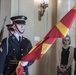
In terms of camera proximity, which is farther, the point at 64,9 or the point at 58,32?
the point at 64,9

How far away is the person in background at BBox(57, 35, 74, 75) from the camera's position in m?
3.79

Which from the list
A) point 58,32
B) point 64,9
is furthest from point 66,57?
point 58,32

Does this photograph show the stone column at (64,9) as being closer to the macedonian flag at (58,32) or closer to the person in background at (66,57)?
the person in background at (66,57)

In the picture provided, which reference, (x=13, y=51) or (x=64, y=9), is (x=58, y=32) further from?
(x=64, y=9)

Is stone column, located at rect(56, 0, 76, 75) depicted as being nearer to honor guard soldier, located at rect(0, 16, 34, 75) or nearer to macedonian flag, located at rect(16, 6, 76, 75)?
honor guard soldier, located at rect(0, 16, 34, 75)

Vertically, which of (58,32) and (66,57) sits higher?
(58,32)

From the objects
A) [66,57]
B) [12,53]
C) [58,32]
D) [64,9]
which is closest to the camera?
[58,32]

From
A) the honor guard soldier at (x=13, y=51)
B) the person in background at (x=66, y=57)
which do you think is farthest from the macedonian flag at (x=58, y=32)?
the person in background at (x=66, y=57)

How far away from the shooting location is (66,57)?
3.83 meters

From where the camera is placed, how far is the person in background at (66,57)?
3789 millimetres

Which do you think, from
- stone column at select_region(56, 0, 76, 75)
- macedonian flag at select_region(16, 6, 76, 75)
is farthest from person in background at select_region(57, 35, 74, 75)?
macedonian flag at select_region(16, 6, 76, 75)

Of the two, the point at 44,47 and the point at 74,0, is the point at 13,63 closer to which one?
the point at 44,47

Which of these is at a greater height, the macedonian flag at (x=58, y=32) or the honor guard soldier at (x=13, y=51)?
the macedonian flag at (x=58, y=32)

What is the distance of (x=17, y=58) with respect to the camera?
9.04 feet
